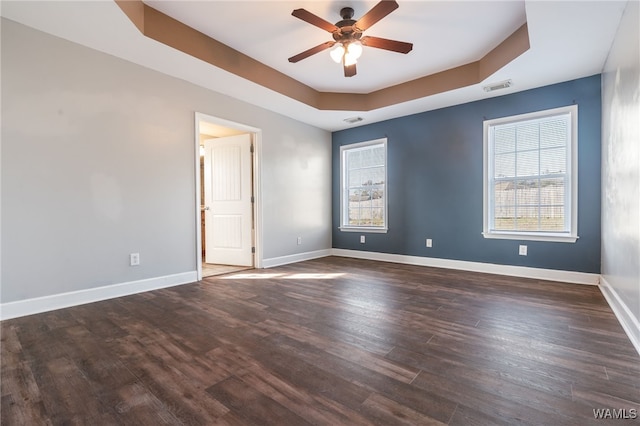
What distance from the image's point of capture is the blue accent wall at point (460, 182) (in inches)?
136

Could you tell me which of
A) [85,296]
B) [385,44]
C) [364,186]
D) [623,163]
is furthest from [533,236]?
[85,296]

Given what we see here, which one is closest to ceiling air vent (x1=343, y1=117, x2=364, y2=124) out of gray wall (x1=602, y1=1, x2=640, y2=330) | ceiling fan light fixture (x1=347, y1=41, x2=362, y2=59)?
ceiling fan light fixture (x1=347, y1=41, x2=362, y2=59)

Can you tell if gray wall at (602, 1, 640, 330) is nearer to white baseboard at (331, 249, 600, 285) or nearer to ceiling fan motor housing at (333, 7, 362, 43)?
white baseboard at (331, 249, 600, 285)

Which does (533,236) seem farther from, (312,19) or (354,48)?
(312,19)

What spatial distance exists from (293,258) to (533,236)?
11.7ft

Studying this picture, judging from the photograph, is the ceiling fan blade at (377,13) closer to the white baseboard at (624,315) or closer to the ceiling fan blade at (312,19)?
the ceiling fan blade at (312,19)

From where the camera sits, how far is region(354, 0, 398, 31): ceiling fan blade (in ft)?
7.20

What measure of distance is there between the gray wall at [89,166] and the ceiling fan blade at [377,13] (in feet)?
7.44

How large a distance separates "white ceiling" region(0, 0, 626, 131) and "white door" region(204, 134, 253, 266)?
3.30ft

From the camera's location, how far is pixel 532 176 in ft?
12.6

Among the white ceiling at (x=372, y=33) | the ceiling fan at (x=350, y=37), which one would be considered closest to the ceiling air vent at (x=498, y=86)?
the white ceiling at (x=372, y=33)

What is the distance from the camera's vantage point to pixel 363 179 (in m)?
5.58

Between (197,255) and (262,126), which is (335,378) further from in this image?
(262,126)

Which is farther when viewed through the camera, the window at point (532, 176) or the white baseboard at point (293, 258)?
the white baseboard at point (293, 258)
